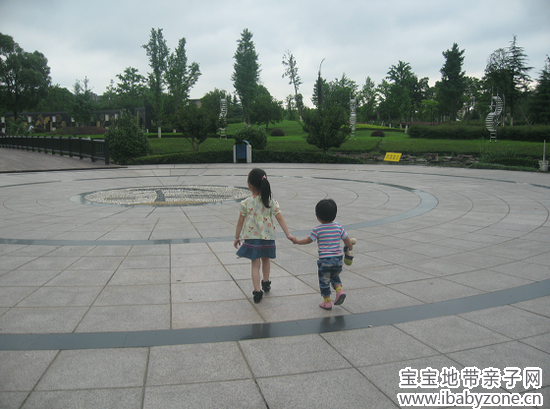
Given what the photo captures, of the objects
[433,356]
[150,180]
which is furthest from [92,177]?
[433,356]

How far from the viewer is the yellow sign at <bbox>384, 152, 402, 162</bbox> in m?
29.4

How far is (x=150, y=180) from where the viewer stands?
17672 mm

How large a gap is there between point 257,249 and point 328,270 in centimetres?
83

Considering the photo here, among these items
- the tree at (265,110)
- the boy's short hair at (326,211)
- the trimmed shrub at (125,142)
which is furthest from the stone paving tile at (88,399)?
the tree at (265,110)

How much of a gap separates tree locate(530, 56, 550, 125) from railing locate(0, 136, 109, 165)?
47.9 metres

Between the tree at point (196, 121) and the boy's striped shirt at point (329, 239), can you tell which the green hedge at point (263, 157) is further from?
the boy's striped shirt at point (329, 239)

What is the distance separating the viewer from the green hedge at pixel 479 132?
33.2 metres

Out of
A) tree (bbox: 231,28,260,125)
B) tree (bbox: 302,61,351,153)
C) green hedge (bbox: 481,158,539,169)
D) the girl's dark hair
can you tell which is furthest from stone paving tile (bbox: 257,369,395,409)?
tree (bbox: 231,28,260,125)

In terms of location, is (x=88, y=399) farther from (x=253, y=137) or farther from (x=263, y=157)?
(x=253, y=137)

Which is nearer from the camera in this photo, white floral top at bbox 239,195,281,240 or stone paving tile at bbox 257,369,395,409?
stone paving tile at bbox 257,369,395,409

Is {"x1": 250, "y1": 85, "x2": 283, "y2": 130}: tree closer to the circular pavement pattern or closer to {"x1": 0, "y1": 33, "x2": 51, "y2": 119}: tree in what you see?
{"x1": 0, "y1": 33, "x2": 51, "y2": 119}: tree

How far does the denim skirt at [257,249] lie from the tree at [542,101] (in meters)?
53.7

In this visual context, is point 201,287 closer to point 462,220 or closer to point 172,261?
point 172,261

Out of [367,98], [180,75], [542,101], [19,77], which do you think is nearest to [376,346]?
[542,101]
